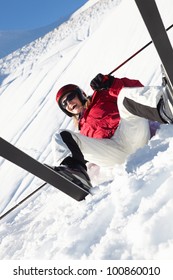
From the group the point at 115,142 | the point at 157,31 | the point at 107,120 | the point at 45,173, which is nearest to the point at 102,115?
the point at 107,120

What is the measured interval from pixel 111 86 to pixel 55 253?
1.41 m

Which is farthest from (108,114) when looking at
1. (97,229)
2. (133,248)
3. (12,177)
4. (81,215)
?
(12,177)

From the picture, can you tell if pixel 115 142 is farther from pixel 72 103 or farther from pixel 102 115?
pixel 72 103

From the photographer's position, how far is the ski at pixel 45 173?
2076 mm

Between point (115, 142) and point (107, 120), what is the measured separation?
226 mm

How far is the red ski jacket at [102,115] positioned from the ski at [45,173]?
652 millimetres

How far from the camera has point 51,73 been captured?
18.6 metres

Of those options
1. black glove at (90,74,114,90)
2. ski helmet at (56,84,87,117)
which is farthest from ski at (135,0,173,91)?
ski helmet at (56,84,87,117)

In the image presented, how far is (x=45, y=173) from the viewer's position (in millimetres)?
2311

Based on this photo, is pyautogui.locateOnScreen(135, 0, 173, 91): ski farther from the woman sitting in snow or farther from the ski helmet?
the ski helmet

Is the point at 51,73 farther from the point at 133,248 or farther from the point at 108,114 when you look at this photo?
the point at 133,248

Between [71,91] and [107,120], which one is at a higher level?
[71,91]

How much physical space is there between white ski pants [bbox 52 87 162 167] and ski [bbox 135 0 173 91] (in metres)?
0.79

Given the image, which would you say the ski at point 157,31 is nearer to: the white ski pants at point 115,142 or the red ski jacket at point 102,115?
the white ski pants at point 115,142
